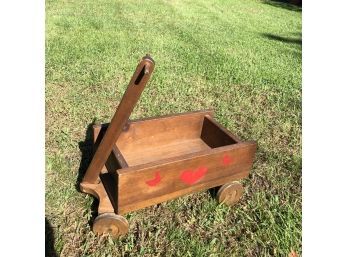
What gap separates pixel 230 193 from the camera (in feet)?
8.63

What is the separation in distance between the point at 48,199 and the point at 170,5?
9.58 meters

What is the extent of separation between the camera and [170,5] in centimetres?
1099

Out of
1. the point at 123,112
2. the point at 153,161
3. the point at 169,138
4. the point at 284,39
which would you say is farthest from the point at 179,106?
the point at 284,39

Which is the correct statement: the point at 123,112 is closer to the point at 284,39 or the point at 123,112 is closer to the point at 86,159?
the point at 86,159

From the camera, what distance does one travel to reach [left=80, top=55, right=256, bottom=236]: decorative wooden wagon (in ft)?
6.79

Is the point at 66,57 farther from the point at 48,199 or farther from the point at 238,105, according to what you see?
the point at 48,199

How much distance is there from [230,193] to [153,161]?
0.74 metres

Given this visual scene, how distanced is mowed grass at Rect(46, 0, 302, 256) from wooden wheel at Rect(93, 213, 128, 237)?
6cm

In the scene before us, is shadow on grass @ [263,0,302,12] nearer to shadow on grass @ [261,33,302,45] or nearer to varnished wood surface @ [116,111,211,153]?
shadow on grass @ [261,33,302,45]

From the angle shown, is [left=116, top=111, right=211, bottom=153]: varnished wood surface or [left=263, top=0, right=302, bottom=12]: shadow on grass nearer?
[left=116, top=111, right=211, bottom=153]: varnished wood surface

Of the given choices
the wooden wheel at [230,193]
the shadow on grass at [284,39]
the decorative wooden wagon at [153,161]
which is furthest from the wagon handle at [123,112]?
the shadow on grass at [284,39]

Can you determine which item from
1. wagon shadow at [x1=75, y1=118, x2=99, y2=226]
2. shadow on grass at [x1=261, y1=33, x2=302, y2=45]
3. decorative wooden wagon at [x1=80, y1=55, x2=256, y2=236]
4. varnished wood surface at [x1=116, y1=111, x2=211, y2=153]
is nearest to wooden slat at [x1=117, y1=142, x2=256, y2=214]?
decorative wooden wagon at [x1=80, y1=55, x2=256, y2=236]

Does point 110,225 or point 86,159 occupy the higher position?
point 110,225

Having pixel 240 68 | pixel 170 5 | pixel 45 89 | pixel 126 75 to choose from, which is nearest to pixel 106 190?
pixel 45 89
